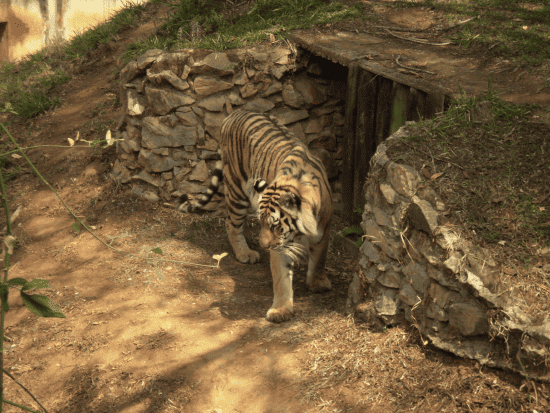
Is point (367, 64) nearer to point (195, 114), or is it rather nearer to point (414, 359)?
point (195, 114)

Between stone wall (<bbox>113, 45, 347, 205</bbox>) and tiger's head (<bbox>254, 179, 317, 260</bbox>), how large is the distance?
6.97 feet

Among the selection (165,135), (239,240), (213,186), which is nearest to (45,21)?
(165,135)

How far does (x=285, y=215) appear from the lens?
3.87 meters

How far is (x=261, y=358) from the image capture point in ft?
11.2

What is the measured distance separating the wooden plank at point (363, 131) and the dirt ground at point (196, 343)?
0.66 meters

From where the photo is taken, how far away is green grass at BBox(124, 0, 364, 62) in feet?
20.0

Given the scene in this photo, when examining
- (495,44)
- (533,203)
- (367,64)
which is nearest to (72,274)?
(367,64)

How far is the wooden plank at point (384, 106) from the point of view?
4746mm

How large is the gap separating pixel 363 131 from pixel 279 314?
2259 millimetres

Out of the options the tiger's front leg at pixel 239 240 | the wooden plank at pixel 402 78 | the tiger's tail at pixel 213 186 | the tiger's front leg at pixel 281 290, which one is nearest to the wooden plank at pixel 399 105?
the wooden plank at pixel 402 78

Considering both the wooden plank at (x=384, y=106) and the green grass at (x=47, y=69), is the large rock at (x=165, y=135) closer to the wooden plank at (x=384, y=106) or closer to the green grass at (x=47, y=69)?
the wooden plank at (x=384, y=106)

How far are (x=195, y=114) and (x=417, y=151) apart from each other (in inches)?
127

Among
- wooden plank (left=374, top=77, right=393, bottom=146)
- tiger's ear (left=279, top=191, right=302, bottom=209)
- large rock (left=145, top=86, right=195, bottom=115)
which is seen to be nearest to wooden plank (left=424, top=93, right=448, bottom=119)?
wooden plank (left=374, top=77, right=393, bottom=146)

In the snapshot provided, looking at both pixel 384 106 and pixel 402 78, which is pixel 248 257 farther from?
pixel 402 78
